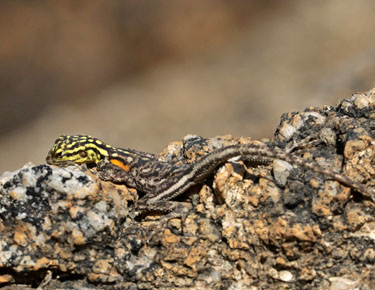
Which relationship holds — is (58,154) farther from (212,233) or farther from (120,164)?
(212,233)

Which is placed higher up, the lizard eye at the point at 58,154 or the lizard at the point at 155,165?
the lizard eye at the point at 58,154

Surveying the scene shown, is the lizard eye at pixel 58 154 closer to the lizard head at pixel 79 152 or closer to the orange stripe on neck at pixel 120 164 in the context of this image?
the lizard head at pixel 79 152

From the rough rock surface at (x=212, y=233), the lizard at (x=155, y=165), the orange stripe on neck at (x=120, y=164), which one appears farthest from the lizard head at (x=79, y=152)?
the rough rock surface at (x=212, y=233)

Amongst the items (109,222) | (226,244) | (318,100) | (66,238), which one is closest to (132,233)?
(109,222)

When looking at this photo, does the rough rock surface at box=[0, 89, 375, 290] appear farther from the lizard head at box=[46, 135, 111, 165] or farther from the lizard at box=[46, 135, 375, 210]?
the lizard head at box=[46, 135, 111, 165]

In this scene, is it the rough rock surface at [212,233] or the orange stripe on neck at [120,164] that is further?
the orange stripe on neck at [120,164]

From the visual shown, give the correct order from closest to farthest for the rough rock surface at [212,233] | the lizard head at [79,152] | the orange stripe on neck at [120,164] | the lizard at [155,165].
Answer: the rough rock surface at [212,233]
the lizard at [155,165]
the orange stripe on neck at [120,164]
the lizard head at [79,152]
